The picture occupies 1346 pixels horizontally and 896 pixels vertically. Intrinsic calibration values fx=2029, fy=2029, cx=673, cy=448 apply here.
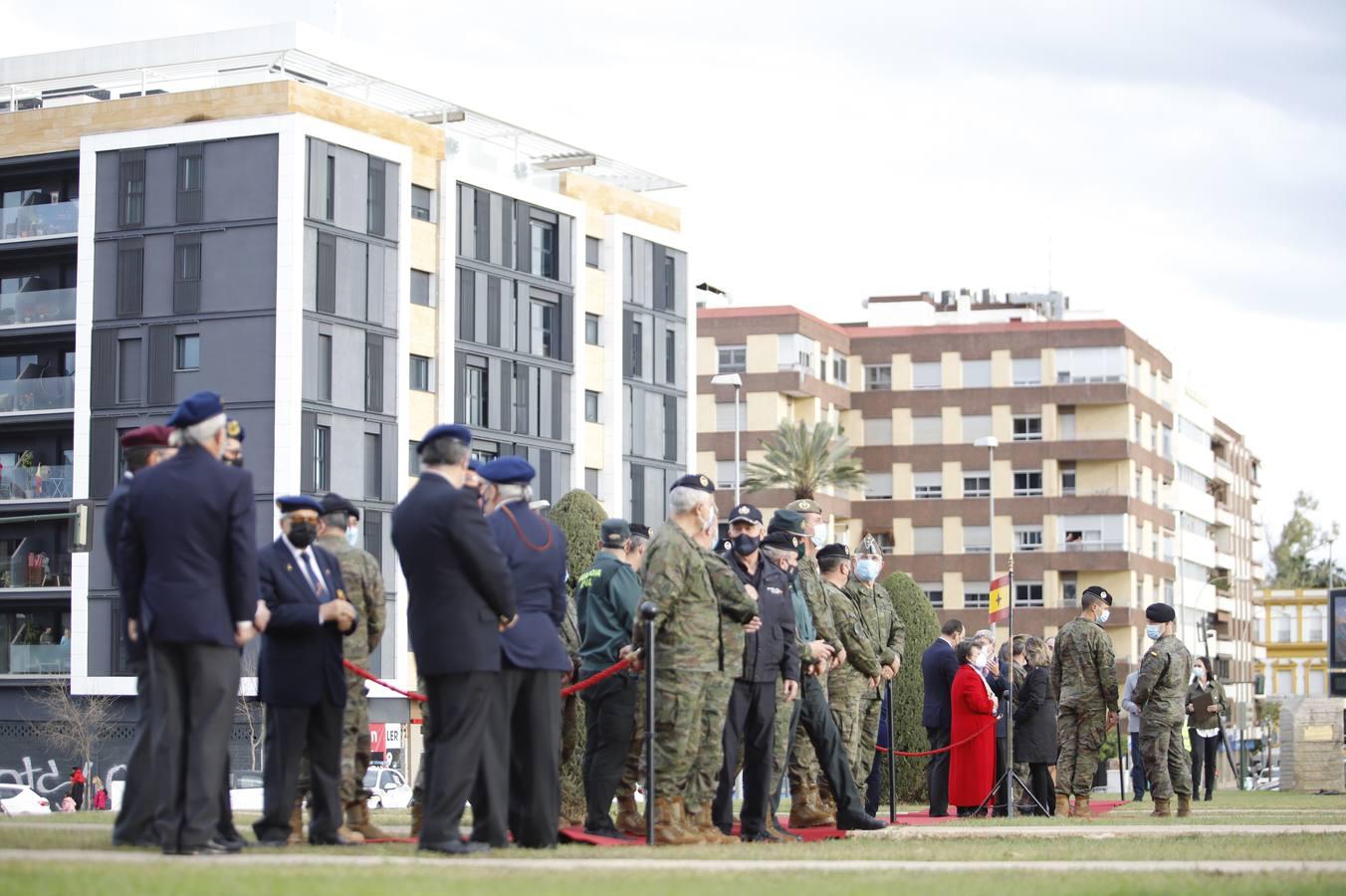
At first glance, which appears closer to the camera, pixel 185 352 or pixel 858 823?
pixel 858 823

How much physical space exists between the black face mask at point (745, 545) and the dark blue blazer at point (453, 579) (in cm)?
320

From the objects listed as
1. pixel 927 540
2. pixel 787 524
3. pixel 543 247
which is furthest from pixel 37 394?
pixel 787 524

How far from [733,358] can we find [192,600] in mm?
90552

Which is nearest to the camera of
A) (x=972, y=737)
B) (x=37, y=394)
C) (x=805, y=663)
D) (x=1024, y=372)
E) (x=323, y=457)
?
(x=805, y=663)

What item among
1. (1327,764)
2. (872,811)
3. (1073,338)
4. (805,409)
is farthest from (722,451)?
(872,811)

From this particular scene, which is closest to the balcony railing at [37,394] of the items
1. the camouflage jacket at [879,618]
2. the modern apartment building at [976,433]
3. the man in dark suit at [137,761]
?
the modern apartment building at [976,433]

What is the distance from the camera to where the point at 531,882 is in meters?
9.02

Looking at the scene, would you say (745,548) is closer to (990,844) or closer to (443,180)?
(990,844)

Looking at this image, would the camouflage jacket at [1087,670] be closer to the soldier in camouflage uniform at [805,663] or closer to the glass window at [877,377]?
the soldier in camouflage uniform at [805,663]

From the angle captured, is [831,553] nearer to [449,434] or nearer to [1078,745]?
[1078,745]

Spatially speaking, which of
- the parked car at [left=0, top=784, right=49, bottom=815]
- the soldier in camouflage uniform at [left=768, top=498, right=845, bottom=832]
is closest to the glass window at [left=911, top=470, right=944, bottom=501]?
the parked car at [left=0, top=784, right=49, bottom=815]

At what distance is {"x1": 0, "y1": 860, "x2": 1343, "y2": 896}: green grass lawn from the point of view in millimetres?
8289

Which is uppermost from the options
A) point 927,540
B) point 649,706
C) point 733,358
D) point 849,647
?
point 733,358

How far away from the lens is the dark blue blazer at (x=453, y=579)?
10875 mm
